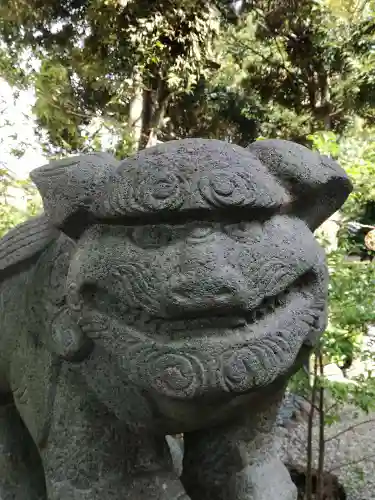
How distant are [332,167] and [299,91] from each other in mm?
5611

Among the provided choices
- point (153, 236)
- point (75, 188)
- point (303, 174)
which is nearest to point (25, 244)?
point (75, 188)

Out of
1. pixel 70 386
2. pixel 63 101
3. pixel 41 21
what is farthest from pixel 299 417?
pixel 41 21

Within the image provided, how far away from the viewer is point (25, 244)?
0.88m

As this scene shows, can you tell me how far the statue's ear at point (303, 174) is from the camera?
2.49 ft

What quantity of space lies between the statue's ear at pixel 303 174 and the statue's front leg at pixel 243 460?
290 mm

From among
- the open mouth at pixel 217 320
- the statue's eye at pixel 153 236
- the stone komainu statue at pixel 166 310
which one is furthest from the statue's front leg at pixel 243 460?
the statue's eye at pixel 153 236

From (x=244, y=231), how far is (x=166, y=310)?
5.6 inches

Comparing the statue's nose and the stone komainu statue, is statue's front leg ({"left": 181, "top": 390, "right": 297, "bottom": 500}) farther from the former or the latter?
the statue's nose

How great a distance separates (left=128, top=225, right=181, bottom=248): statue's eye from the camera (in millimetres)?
681

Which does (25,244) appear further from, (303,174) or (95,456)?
(303,174)

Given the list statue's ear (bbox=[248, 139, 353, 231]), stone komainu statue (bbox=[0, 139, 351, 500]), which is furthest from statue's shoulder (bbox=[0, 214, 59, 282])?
statue's ear (bbox=[248, 139, 353, 231])

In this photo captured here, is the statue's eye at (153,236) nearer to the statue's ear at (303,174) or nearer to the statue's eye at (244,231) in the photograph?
the statue's eye at (244,231)

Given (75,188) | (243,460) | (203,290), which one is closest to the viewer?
(203,290)

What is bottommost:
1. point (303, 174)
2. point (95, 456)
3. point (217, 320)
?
point (95, 456)
